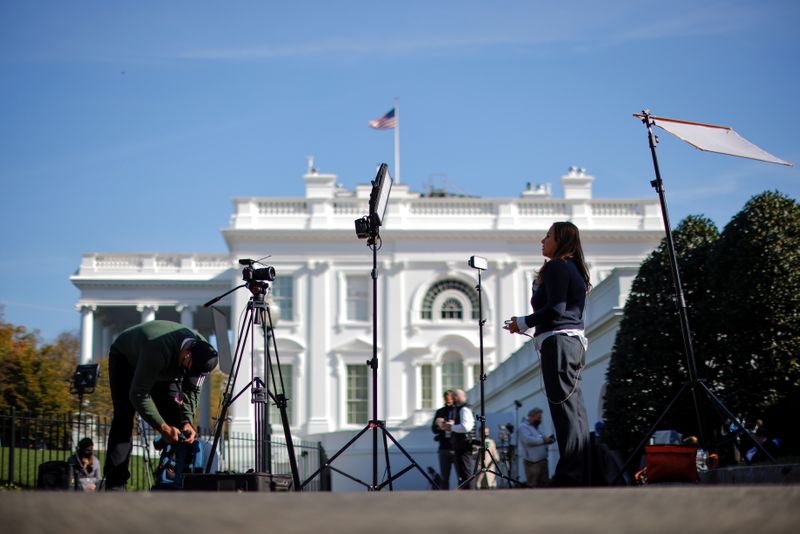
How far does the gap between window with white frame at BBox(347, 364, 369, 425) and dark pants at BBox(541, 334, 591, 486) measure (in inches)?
1473

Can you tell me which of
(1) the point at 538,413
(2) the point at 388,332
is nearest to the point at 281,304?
(2) the point at 388,332

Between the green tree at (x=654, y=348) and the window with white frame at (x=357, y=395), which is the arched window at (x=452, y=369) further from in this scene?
the green tree at (x=654, y=348)

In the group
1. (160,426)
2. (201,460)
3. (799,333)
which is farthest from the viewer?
(799,333)

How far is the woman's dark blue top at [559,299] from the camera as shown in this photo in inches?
190

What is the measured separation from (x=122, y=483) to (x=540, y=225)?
3950cm

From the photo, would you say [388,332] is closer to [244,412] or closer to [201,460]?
[244,412]

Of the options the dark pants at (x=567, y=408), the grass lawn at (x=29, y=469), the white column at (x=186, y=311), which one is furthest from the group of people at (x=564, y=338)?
the white column at (x=186, y=311)

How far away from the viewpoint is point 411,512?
1.22 m

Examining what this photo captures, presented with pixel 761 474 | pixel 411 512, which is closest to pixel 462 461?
pixel 761 474

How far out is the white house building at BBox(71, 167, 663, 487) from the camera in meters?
42.2

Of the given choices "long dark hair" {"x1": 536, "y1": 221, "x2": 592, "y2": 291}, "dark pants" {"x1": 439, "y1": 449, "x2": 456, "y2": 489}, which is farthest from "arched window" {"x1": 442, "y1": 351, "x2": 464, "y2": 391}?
"long dark hair" {"x1": 536, "y1": 221, "x2": 592, "y2": 291}

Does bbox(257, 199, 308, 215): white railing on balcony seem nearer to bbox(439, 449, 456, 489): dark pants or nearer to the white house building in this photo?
the white house building

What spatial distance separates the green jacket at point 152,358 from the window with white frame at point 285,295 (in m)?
37.1

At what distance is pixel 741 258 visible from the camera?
1124 cm
